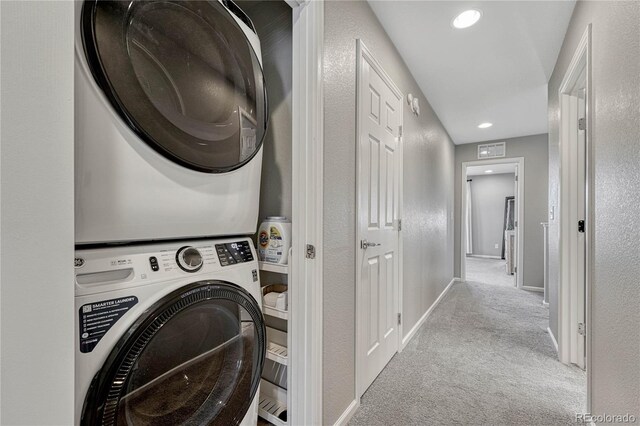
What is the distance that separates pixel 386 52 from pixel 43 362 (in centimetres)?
228

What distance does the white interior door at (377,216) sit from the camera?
1.63 m

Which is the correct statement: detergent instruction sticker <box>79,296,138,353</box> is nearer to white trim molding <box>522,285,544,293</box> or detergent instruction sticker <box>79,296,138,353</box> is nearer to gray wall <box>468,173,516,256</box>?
white trim molding <box>522,285,544,293</box>

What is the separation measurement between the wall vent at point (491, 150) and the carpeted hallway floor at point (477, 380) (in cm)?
270

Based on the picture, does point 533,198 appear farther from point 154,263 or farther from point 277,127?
point 154,263

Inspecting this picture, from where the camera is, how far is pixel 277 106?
143 cm

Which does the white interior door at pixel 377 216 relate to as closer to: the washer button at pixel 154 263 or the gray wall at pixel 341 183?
the gray wall at pixel 341 183

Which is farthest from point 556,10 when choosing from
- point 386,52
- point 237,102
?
point 237,102

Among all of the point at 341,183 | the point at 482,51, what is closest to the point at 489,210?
the point at 482,51

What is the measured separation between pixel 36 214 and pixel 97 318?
0.37 metres

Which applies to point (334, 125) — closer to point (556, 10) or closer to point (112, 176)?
point (112, 176)

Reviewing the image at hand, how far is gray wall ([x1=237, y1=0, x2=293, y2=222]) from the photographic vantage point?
1404 millimetres

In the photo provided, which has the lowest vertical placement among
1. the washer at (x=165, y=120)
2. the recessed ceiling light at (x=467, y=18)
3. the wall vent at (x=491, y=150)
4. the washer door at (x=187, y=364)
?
the washer door at (x=187, y=364)

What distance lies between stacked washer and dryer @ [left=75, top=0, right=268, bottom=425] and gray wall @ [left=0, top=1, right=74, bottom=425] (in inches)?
9.0

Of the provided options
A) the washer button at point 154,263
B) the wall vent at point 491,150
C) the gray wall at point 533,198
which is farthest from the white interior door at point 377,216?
the gray wall at point 533,198
